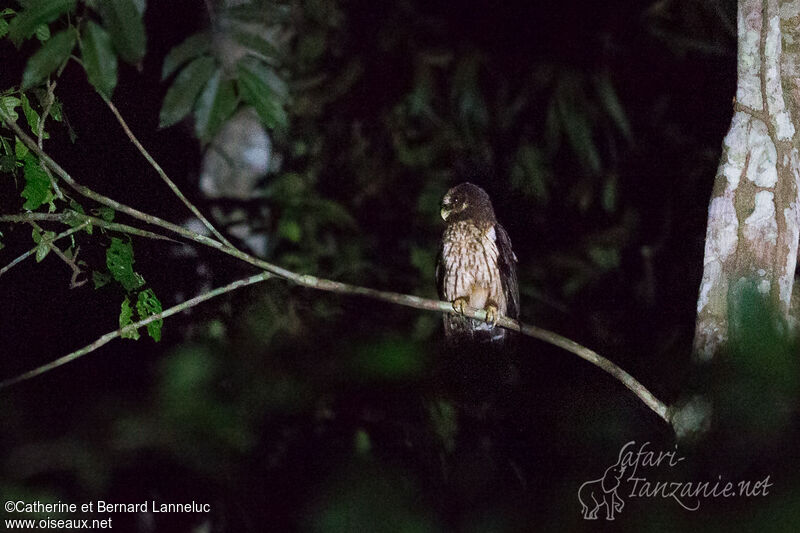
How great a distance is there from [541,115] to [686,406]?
10.4ft

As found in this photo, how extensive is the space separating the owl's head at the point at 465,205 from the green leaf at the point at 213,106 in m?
2.30

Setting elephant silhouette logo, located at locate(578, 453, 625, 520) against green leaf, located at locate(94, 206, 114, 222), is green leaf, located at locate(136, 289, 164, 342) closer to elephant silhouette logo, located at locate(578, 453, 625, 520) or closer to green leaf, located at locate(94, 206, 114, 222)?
green leaf, located at locate(94, 206, 114, 222)

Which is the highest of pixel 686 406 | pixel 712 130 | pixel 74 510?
pixel 712 130

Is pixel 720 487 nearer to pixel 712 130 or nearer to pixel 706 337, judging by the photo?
pixel 706 337

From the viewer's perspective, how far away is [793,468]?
0.96 meters

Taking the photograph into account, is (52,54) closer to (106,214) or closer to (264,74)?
(264,74)

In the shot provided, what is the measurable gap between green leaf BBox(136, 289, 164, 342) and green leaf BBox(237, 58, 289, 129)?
0.94 meters

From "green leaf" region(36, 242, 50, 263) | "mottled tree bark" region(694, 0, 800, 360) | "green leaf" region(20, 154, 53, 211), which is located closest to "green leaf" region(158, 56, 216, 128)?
"green leaf" region(20, 154, 53, 211)

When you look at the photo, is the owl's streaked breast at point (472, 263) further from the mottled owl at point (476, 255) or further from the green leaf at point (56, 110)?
the green leaf at point (56, 110)

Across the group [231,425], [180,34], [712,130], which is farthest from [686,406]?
[712,130]

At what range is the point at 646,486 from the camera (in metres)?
1.21

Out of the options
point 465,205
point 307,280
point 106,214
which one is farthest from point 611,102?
point 106,214

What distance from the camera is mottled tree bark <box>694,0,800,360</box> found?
1.96m

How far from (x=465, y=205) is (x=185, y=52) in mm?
2343
